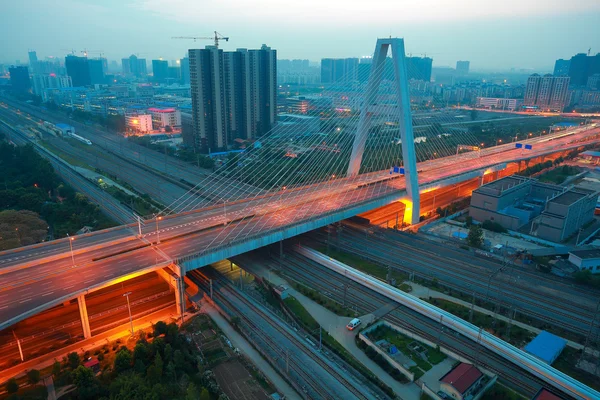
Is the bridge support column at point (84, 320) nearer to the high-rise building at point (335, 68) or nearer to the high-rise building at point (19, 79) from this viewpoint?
the high-rise building at point (335, 68)

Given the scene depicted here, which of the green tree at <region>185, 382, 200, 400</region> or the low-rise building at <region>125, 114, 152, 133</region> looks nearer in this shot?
the green tree at <region>185, 382, 200, 400</region>

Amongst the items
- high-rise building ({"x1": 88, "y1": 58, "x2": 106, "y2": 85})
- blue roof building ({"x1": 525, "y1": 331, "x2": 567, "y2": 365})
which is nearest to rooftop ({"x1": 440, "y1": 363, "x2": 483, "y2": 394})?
blue roof building ({"x1": 525, "y1": 331, "x2": 567, "y2": 365})

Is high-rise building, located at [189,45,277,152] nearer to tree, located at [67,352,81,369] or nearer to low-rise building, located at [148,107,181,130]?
low-rise building, located at [148,107,181,130]

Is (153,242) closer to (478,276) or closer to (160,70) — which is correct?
(478,276)

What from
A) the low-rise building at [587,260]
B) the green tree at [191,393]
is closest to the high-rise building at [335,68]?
the low-rise building at [587,260]

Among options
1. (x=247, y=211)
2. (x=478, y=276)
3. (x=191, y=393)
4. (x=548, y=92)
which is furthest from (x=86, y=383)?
(x=548, y=92)

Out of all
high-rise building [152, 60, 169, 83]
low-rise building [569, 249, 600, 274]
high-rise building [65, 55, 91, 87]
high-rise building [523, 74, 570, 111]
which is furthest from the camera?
high-rise building [152, 60, 169, 83]

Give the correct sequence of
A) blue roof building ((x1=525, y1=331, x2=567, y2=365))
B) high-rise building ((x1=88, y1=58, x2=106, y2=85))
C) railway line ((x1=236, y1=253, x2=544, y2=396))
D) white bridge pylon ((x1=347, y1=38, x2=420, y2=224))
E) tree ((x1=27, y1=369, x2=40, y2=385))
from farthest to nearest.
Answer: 1. high-rise building ((x1=88, y1=58, x2=106, y2=85))
2. white bridge pylon ((x1=347, y1=38, x2=420, y2=224))
3. blue roof building ((x1=525, y1=331, x2=567, y2=365))
4. railway line ((x1=236, y1=253, x2=544, y2=396))
5. tree ((x1=27, y1=369, x2=40, y2=385))
